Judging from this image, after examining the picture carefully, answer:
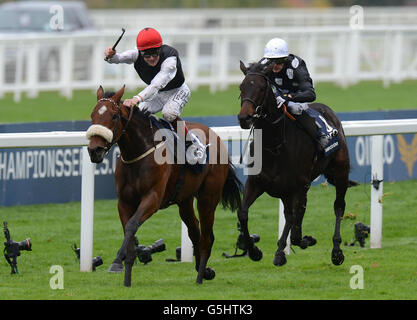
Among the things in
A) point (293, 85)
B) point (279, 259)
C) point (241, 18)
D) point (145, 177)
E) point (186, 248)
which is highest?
point (241, 18)

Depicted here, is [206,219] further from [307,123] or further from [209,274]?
[307,123]

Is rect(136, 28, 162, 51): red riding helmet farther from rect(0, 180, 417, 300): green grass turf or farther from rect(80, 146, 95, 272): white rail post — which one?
rect(0, 180, 417, 300): green grass turf

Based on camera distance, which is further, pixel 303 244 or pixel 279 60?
pixel 303 244

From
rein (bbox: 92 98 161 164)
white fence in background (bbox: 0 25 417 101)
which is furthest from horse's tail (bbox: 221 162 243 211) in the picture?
white fence in background (bbox: 0 25 417 101)

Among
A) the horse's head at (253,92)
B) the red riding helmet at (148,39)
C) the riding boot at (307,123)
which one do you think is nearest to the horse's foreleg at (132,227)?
the horse's head at (253,92)

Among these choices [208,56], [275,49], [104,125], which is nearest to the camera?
[104,125]

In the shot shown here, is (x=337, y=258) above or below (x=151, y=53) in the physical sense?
below

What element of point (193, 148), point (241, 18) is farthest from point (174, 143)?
point (241, 18)

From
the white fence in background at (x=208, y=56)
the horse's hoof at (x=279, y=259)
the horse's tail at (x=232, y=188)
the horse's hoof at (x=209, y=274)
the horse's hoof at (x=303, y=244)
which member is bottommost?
the horse's hoof at (x=209, y=274)

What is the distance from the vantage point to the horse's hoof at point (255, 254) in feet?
27.4

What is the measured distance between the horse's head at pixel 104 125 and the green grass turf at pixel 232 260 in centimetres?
96

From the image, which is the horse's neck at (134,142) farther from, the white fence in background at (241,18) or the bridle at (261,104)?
the white fence in background at (241,18)

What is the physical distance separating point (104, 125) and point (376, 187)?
10.2 feet

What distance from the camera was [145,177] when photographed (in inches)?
297
